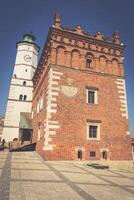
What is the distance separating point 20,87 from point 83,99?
18.1 meters

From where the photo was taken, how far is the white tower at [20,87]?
30.0 meters

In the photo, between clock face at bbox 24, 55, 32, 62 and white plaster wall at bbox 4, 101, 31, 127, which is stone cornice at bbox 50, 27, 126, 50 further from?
clock face at bbox 24, 55, 32, 62

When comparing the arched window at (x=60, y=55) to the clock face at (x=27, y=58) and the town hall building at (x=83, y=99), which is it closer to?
the town hall building at (x=83, y=99)

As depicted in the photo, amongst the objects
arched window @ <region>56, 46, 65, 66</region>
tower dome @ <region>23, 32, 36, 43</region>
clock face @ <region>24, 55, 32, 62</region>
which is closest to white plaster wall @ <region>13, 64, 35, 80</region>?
clock face @ <region>24, 55, 32, 62</region>

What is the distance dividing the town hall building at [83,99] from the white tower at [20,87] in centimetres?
1276

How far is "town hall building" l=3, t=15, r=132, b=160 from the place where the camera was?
1616cm

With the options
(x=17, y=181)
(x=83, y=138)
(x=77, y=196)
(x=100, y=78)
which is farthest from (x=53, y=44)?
(x=77, y=196)

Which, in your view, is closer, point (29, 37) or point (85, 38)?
point (85, 38)

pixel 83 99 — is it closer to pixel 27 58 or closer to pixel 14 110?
pixel 14 110

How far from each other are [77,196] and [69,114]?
35.7 ft

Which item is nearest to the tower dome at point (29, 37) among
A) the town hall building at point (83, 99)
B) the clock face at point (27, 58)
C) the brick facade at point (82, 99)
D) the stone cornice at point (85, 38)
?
the clock face at point (27, 58)

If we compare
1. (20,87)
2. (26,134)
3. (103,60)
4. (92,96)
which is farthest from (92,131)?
(20,87)

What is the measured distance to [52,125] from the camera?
1597cm

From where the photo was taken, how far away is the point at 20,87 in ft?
107
